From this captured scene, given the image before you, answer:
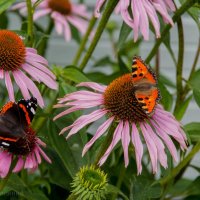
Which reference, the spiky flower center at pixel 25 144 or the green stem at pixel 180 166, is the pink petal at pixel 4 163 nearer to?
the spiky flower center at pixel 25 144

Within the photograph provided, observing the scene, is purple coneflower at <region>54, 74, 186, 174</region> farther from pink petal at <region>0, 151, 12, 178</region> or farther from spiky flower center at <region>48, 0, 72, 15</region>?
spiky flower center at <region>48, 0, 72, 15</region>

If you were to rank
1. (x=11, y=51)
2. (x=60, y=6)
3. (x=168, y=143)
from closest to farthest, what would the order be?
(x=168, y=143)
(x=11, y=51)
(x=60, y=6)

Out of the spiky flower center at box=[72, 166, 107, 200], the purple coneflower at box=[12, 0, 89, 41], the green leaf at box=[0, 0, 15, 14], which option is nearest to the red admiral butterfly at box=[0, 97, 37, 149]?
the spiky flower center at box=[72, 166, 107, 200]

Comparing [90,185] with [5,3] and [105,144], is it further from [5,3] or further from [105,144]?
[5,3]

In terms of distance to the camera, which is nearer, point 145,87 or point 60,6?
point 145,87

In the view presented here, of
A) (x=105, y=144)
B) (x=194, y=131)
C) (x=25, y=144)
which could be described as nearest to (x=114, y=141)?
(x=105, y=144)

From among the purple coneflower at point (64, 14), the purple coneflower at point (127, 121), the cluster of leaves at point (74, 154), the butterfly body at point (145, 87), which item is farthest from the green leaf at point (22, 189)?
the purple coneflower at point (64, 14)
